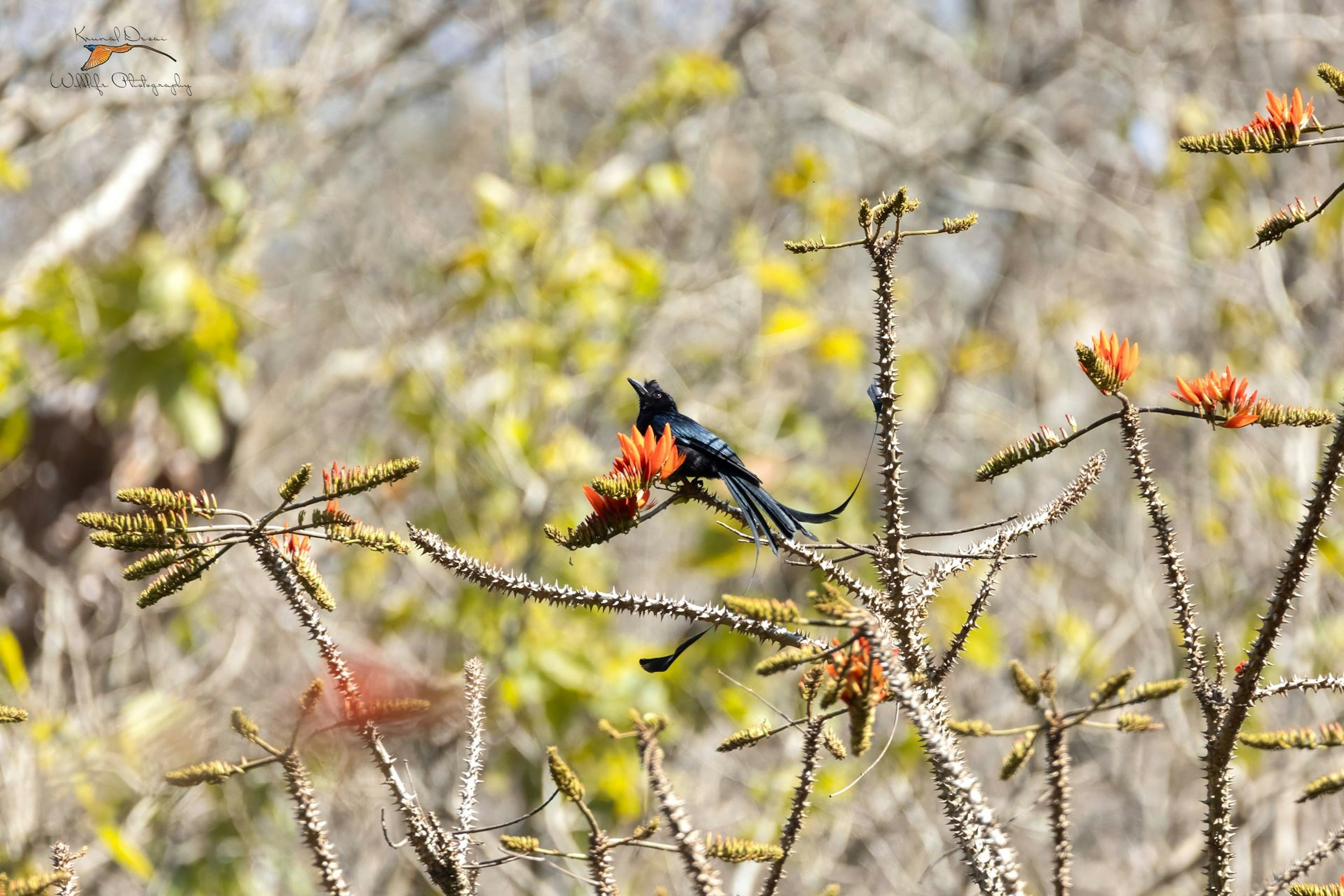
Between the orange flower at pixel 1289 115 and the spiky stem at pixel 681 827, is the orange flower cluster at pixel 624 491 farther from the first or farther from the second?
the orange flower at pixel 1289 115

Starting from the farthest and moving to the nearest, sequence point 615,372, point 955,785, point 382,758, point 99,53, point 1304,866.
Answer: point 615,372 → point 99,53 → point 1304,866 → point 382,758 → point 955,785

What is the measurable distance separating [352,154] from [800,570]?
3.72m

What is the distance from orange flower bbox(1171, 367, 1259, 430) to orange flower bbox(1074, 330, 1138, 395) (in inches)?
2.2

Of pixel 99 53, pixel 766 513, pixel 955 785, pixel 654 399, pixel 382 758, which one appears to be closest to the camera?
pixel 955 785

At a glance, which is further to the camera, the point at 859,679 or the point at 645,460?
the point at 645,460

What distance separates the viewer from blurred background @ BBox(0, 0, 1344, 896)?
12.7 ft

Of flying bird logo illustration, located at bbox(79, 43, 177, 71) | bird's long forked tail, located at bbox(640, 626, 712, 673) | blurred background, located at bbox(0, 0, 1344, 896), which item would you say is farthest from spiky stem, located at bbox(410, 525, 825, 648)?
flying bird logo illustration, located at bbox(79, 43, 177, 71)

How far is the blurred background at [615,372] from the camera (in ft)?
12.7

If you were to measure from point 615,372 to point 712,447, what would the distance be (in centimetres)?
298

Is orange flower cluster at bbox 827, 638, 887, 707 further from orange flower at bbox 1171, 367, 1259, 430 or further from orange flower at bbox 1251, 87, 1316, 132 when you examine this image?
orange flower at bbox 1251, 87, 1316, 132

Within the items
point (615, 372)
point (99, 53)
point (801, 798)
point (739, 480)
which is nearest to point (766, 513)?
point (739, 480)

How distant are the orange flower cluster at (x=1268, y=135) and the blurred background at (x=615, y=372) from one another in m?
2.20

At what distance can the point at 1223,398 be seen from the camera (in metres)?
1.19

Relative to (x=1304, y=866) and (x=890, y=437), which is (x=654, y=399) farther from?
(x=1304, y=866)
